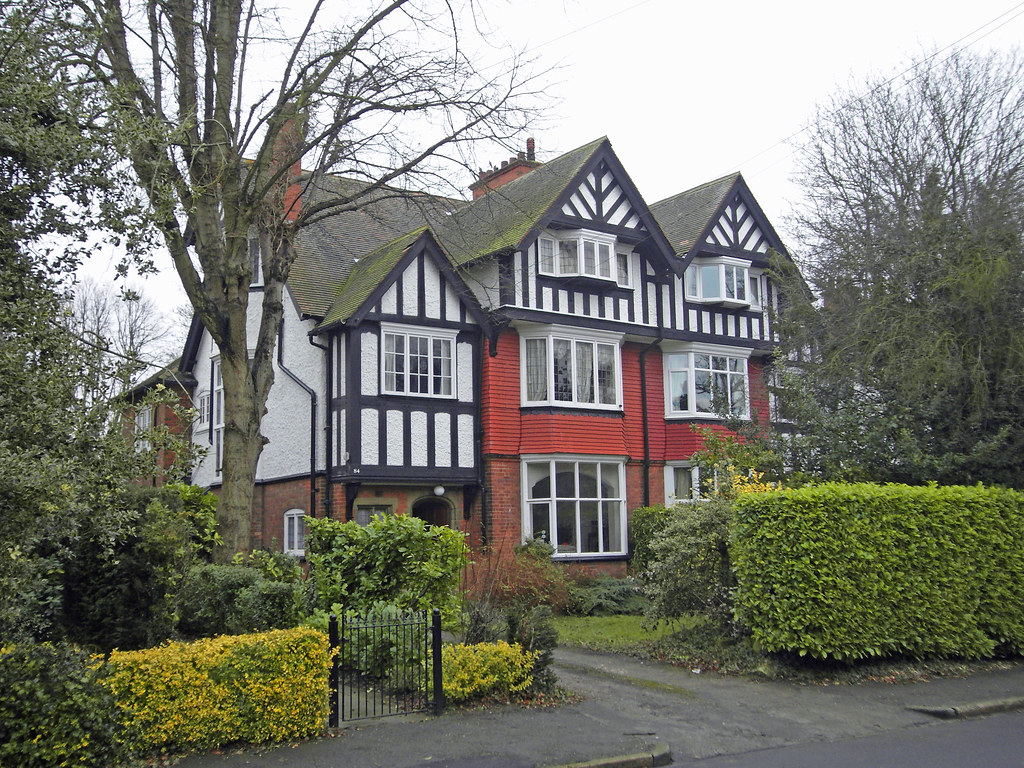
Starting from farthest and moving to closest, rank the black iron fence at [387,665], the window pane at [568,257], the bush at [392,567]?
1. the window pane at [568,257]
2. the bush at [392,567]
3. the black iron fence at [387,665]

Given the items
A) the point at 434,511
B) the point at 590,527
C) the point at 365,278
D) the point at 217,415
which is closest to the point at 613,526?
the point at 590,527

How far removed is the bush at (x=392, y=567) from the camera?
11.7 m

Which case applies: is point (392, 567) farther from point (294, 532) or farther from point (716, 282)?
point (716, 282)

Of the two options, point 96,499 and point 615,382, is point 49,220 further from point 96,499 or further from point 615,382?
point 615,382

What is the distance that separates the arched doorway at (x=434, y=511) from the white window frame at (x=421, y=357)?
2622mm

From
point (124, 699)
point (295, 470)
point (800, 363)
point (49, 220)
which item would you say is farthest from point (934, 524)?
point (295, 470)

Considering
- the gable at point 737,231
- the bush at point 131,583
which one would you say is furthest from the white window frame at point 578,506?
the bush at point 131,583

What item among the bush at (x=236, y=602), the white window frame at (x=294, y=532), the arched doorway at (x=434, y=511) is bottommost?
the bush at (x=236, y=602)

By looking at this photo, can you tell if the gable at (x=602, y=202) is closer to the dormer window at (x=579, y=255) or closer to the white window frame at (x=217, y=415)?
the dormer window at (x=579, y=255)

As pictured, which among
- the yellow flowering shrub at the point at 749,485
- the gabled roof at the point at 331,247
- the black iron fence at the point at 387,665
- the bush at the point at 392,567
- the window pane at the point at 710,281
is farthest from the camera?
the window pane at the point at 710,281

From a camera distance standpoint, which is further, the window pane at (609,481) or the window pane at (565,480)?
the window pane at (609,481)

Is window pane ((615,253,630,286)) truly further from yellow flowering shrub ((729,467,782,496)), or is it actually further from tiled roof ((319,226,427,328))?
yellow flowering shrub ((729,467,782,496))

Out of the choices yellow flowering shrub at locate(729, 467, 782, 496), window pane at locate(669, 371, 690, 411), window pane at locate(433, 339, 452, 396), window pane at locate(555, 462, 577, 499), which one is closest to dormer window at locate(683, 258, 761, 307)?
window pane at locate(669, 371, 690, 411)

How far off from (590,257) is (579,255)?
1.85 ft
